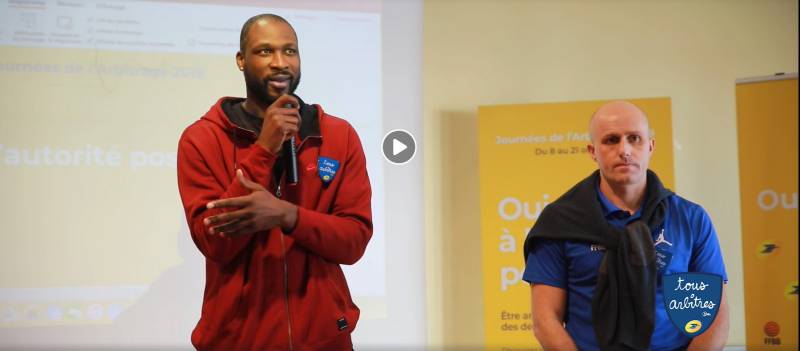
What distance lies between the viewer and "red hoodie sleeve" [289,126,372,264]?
1.75m

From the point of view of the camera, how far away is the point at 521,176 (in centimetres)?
432

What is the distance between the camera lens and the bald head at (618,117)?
2.22 meters

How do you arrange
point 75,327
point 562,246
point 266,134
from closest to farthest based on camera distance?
point 266,134, point 562,246, point 75,327

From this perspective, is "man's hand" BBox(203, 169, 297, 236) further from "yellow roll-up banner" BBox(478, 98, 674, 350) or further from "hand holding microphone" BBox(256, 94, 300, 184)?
"yellow roll-up banner" BBox(478, 98, 674, 350)

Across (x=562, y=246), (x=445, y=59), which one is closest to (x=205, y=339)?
(x=562, y=246)

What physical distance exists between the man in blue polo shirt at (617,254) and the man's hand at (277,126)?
2.91 ft

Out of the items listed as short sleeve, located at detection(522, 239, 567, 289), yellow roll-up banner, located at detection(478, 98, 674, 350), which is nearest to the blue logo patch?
short sleeve, located at detection(522, 239, 567, 289)

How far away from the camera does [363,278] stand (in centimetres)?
367

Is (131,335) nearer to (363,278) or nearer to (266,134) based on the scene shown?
(363,278)

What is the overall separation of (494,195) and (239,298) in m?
2.71

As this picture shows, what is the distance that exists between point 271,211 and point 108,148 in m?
2.13

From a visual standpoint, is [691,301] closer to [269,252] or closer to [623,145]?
[623,145]

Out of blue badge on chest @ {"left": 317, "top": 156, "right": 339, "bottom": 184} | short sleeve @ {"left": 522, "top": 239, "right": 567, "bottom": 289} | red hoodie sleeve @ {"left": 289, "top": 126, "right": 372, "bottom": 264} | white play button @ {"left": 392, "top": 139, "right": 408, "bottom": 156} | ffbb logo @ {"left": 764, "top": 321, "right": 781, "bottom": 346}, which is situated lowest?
A: ffbb logo @ {"left": 764, "top": 321, "right": 781, "bottom": 346}

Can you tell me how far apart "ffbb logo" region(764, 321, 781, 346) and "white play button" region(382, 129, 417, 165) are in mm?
2214
